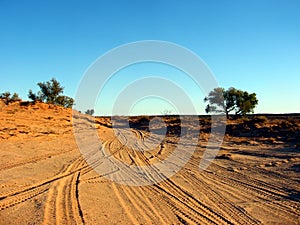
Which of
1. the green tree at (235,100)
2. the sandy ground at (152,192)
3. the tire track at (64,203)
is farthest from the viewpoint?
the green tree at (235,100)

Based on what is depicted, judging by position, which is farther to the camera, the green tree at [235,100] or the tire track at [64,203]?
the green tree at [235,100]

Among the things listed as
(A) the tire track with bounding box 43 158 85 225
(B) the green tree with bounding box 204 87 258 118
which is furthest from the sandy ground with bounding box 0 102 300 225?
(B) the green tree with bounding box 204 87 258 118

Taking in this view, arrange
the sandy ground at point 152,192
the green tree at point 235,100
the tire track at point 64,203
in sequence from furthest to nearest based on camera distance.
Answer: the green tree at point 235,100 < the sandy ground at point 152,192 < the tire track at point 64,203

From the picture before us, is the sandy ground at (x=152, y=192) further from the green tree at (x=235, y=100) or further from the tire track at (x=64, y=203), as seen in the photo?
the green tree at (x=235, y=100)

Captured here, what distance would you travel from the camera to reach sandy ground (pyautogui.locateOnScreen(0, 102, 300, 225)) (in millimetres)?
5668

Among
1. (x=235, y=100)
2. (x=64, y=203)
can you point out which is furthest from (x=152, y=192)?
(x=235, y=100)

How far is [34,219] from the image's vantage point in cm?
548

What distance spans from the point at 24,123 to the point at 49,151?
7.74 m

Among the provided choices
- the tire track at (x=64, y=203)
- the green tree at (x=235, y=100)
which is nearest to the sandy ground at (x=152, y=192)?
the tire track at (x=64, y=203)

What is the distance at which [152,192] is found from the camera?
290 inches

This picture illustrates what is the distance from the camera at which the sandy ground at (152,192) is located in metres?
5.67

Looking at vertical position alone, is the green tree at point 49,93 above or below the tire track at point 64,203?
above

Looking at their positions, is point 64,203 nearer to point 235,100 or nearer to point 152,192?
point 152,192

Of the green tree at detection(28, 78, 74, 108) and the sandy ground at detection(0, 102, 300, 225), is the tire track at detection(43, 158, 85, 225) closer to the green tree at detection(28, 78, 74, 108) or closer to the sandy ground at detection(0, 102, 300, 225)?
the sandy ground at detection(0, 102, 300, 225)
